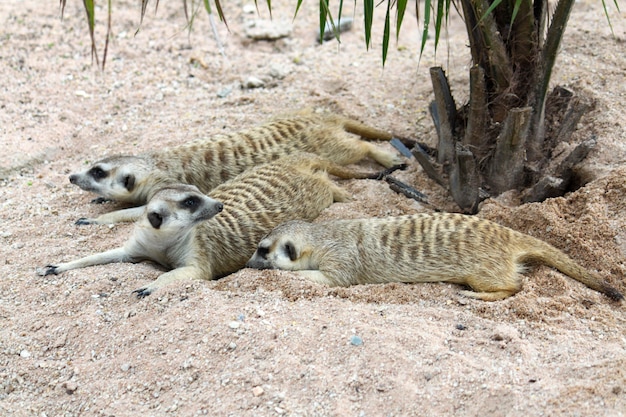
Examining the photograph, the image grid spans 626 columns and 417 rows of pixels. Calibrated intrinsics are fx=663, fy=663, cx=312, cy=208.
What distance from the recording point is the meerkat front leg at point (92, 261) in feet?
8.49

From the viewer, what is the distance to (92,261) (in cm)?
268

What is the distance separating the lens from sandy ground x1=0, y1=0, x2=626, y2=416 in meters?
1.81

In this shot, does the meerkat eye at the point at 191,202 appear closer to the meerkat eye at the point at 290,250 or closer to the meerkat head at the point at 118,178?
the meerkat eye at the point at 290,250

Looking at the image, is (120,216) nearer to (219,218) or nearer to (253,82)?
(219,218)

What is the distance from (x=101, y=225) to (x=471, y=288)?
1.71 m

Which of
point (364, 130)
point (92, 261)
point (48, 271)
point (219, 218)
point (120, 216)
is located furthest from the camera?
point (364, 130)

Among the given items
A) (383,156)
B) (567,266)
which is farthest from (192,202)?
(567,266)

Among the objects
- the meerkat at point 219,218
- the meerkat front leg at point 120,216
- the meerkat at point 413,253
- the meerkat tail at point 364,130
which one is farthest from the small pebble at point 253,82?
the meerkat at point 413,253

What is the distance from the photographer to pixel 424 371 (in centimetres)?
186

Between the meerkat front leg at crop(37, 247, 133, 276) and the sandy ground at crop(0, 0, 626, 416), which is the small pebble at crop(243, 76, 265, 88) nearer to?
the sandy ground at crop(0, 0, 626, 416)

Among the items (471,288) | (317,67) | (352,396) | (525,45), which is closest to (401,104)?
(317,67)

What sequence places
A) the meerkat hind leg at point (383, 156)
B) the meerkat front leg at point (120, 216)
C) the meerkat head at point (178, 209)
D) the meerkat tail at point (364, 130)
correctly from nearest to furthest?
the meerkat head at point (178, 209) < the meerkat front leg at point (120, 216) < the meerkat hind leg at point (383, 156) < the meerkat tail at point (364, 130)

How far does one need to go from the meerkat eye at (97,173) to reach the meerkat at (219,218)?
0.52 meters

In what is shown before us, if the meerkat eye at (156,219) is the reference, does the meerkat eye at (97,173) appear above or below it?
below
